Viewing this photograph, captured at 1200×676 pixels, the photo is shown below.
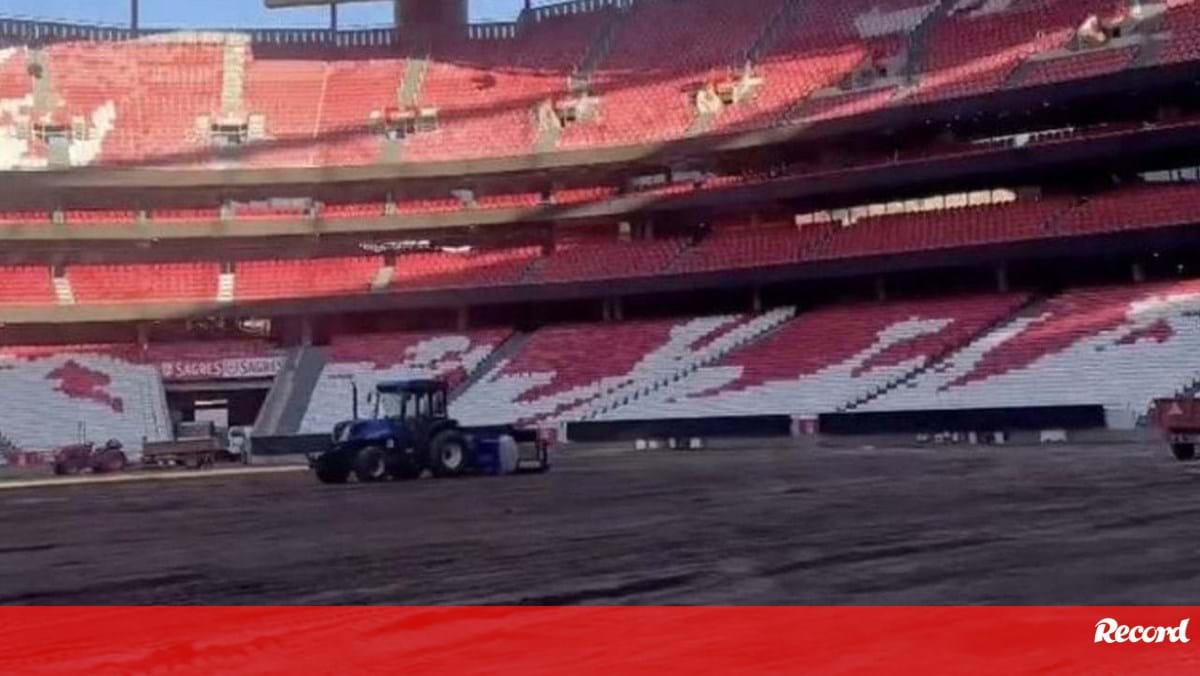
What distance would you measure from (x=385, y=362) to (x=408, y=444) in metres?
24.0

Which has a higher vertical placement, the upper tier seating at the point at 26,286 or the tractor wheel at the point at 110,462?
the upper tier seating at the point at 26,286

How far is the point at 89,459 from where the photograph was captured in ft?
145

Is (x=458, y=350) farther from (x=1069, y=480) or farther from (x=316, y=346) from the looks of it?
(x=1069, y=480)

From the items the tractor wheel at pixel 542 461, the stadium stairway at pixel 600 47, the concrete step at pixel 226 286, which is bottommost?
the tractor wheel at pixel 542 461

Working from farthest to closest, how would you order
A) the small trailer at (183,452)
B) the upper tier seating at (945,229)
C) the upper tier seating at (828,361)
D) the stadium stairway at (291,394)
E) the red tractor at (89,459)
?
1. the stadium stairway at (291,394)
2. the upper tier seating at (945,229)
3. the small trailer at (183,452)
4. the upper tier seating at (828,361)
5. the red tractor at (89,459)

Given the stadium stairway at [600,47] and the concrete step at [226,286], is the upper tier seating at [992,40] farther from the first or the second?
the concrete step at [226,286]

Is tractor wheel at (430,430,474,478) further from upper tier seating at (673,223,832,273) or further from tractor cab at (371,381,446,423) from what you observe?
upper tier seating at (673,223,832,273)

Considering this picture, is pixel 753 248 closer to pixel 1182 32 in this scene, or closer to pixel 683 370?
pixel 683 370

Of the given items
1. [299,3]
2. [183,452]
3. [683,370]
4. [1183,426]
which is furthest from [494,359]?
[1183,426]

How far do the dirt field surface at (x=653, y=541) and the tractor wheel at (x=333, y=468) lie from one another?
2204 mm

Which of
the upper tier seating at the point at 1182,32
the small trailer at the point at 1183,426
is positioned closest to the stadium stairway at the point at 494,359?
the upper tier seating at the point at 1182,32
